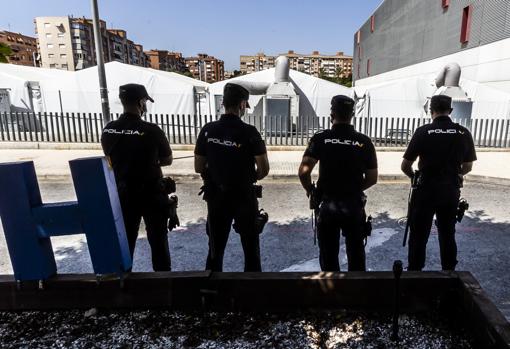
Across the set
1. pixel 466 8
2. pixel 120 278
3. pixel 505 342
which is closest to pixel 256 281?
pixel 120 278

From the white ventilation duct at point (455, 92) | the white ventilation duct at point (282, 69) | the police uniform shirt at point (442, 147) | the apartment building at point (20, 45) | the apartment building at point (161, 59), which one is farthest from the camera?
the apartment building at point (161, 59)

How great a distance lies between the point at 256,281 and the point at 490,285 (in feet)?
9.02

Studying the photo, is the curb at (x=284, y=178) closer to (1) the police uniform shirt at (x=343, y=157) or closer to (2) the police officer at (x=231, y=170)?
(2) the police officer at (x=231, y=170)

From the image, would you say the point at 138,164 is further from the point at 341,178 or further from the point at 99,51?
the point at 99,51

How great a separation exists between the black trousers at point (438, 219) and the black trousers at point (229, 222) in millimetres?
1611

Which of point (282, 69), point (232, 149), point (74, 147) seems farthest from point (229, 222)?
point (282, 69)

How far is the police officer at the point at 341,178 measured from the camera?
9.87 ft

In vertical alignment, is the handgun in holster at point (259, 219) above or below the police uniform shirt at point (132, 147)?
below

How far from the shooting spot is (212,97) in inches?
750

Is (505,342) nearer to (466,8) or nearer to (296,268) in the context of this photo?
(296,268)

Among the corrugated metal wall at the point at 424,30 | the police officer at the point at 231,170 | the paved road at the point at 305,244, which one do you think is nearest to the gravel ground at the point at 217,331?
the police officer at the point at 231,170

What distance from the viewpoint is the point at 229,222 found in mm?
3311

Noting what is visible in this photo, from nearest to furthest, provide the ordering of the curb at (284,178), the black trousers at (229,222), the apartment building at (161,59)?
the black trousers at (229,222) < the curb at (284,178) < the apartment building at (161,59)

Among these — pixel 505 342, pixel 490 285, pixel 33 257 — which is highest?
pixel 33 257
